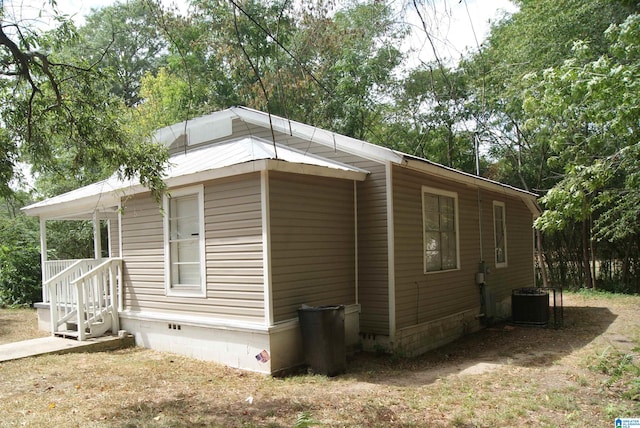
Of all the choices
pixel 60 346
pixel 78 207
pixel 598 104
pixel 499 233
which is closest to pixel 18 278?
pixel 78 207

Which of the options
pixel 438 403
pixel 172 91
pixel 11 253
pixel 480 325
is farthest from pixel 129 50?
pixel 438 403

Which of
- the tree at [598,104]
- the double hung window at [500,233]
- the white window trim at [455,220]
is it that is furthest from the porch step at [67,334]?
the double hung window at [500,233]

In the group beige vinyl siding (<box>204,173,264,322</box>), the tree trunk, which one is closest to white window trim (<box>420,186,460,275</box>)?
beige vinyl siding (<box>204,173,264,322</box>)

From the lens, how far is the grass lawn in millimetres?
5043

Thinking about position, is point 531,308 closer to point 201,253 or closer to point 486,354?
point 486,354

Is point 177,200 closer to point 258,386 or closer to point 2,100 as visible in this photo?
point 2,100

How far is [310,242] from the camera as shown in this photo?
7.50 m

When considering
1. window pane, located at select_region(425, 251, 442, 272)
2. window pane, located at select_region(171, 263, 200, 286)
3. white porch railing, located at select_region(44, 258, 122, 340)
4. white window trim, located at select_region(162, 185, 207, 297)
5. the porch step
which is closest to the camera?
white window trim, located at select_region(162, 185, 207, 297)

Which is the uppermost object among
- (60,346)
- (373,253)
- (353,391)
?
(373,253)

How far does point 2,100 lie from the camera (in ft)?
21.4

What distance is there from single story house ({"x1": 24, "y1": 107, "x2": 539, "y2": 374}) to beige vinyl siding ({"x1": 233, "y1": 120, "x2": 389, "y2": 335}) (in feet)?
0.06

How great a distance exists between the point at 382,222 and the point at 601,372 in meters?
3.71

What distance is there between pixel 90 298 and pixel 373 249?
5333 millimetres

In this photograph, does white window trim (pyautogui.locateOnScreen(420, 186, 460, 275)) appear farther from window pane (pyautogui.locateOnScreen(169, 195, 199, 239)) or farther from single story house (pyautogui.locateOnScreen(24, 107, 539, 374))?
window pane (pyautogui.locateOnScreen(169, 195, 199, 239))
